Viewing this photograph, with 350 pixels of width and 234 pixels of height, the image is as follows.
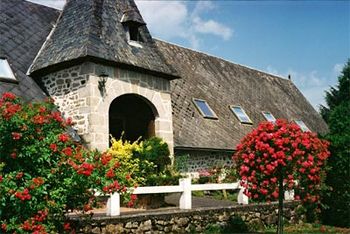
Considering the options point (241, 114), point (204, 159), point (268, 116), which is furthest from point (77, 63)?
point (268, 116)

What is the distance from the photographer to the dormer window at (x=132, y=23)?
14852mm

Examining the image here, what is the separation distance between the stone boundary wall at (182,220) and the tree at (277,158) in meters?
1.68

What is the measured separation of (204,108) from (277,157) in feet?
33.0

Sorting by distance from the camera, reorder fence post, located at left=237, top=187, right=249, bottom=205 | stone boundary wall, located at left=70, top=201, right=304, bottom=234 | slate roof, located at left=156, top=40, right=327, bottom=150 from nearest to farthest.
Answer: stone boundary wall, located at left=70, top=201, right=304, bottom=234
fence post, located at left=237, top=187, right=249, bottom=205
slate roof, located at left=156, top=40, right=327, bottom=150

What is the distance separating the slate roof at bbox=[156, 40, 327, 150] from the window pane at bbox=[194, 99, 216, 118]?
24 cm

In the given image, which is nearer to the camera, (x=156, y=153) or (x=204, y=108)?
(x=156, y=153)

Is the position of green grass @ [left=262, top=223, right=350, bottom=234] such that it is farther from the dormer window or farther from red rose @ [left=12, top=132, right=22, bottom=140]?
red rose @ [left=12, top=132, right=22, bottom=140]

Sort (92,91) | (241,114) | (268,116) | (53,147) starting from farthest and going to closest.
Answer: (268,116), (241,114), (92,91), (53,147)

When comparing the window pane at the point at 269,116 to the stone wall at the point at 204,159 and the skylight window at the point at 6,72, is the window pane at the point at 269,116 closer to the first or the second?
the stone wall at the point at 204,159

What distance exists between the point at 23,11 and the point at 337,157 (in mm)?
10891

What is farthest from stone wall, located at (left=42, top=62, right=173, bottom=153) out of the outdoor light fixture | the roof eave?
the roof eave

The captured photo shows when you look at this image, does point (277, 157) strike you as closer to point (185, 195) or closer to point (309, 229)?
point (185, 195)

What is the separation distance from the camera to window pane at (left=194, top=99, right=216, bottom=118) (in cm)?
1897

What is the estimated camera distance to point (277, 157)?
30.4 ft
